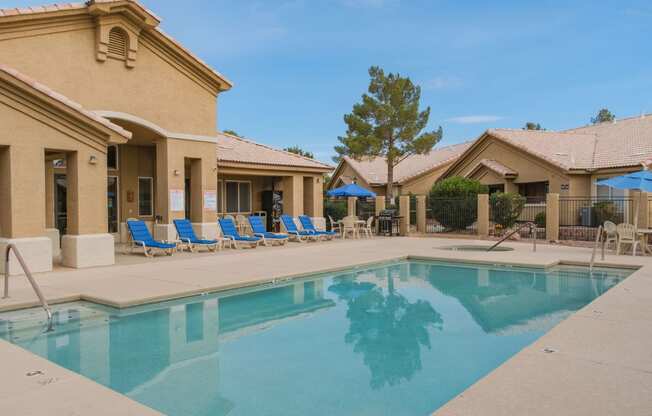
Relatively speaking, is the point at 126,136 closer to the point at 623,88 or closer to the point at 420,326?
the point at 420,326

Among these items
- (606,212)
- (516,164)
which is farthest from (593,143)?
(606,212)

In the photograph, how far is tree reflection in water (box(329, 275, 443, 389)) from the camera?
21.1 ft

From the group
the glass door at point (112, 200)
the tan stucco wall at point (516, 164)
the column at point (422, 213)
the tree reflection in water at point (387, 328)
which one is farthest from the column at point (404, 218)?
the tree reflection in water at point (387, 328)

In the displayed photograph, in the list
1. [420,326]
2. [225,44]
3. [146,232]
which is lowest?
[420,326]

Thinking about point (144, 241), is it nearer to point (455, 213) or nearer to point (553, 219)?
point (455, 213)

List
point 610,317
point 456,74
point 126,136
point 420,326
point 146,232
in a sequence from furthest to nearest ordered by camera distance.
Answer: point 456,74 < point 146,232 < point 126,136 < point 420,326 < point 610,317

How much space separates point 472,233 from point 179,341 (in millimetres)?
18658

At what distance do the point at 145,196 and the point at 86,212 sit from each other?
7106 mm

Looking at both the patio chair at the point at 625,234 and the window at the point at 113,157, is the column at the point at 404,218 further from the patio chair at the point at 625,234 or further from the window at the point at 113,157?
the window at the point at 113,157

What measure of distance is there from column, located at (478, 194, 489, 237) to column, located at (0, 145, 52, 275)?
17300mm

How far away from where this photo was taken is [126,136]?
13.9m

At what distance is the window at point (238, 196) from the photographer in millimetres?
23312

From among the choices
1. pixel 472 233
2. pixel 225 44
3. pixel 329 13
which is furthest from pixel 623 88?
pixel 225 44

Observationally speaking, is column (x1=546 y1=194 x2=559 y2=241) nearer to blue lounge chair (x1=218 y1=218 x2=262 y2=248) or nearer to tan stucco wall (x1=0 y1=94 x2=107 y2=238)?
blue lounge chair (x1=218 y1=218 x2=262 y2=248)
